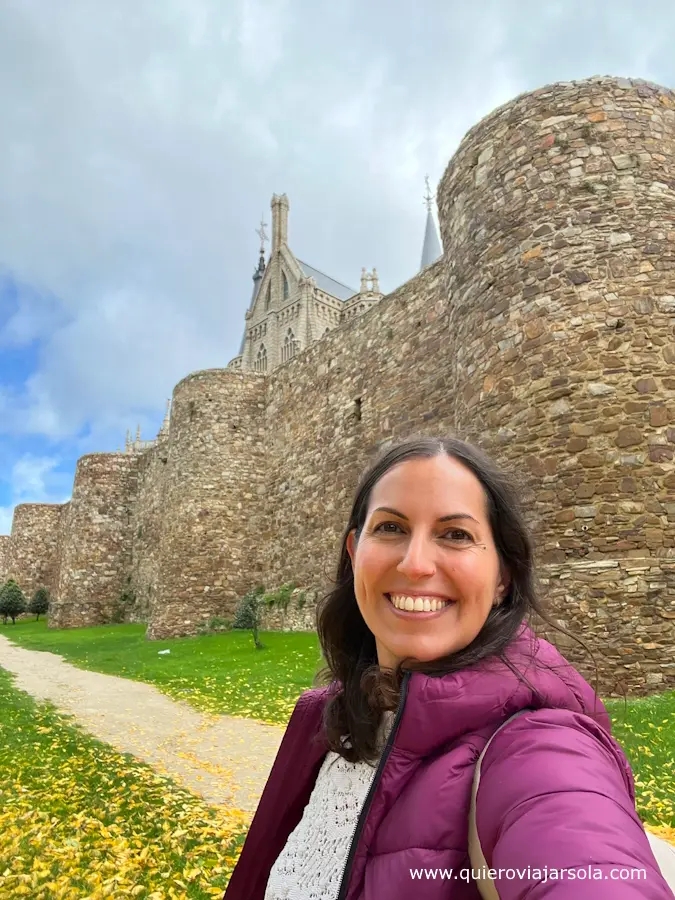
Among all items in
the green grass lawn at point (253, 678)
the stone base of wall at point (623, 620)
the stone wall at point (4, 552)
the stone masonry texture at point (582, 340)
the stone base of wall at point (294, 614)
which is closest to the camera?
the green grass lawn at point (253, 678)

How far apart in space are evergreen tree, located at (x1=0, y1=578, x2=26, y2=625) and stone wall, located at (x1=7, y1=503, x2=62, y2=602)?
18.0 ft

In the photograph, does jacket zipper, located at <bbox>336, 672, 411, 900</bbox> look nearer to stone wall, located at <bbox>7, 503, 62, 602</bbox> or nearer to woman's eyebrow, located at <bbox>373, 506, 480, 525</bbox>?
woman's eyebrow, located at <bbox>373, 506, 480, 525</bbox>

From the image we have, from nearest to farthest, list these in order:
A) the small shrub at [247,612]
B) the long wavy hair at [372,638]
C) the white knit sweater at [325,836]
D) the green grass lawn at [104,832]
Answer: the white knit sweater at [325,836], the long wavy hair at [372,638], the green grass lawn at [104,832], the small shrub at [247,612]

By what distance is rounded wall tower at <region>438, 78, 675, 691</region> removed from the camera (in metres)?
5.92

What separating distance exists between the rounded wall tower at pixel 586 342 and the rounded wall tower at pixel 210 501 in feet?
37.2

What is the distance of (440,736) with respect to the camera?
117 centimetres

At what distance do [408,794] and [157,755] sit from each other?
217 inches

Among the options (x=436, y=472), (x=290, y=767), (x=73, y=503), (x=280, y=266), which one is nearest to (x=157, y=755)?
(x=290, y=767)

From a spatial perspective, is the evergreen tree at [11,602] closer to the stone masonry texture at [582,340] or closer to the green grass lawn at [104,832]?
the stone masonry texture at [582,340]

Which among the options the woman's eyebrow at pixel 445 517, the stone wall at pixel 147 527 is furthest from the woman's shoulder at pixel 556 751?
the stone wall at pixel 147 527

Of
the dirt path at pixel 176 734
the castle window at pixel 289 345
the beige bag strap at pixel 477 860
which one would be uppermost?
the castle window at pixel 289 345

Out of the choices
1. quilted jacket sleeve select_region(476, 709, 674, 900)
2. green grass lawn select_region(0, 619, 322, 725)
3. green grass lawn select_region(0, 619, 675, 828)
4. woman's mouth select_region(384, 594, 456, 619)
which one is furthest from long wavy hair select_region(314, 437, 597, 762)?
green grass lawn select_region(0, 619, 322, 725)

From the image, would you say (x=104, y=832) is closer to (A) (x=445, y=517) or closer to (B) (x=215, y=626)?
(A) (x=445, y=517)

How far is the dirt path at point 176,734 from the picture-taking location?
5.02 meters
